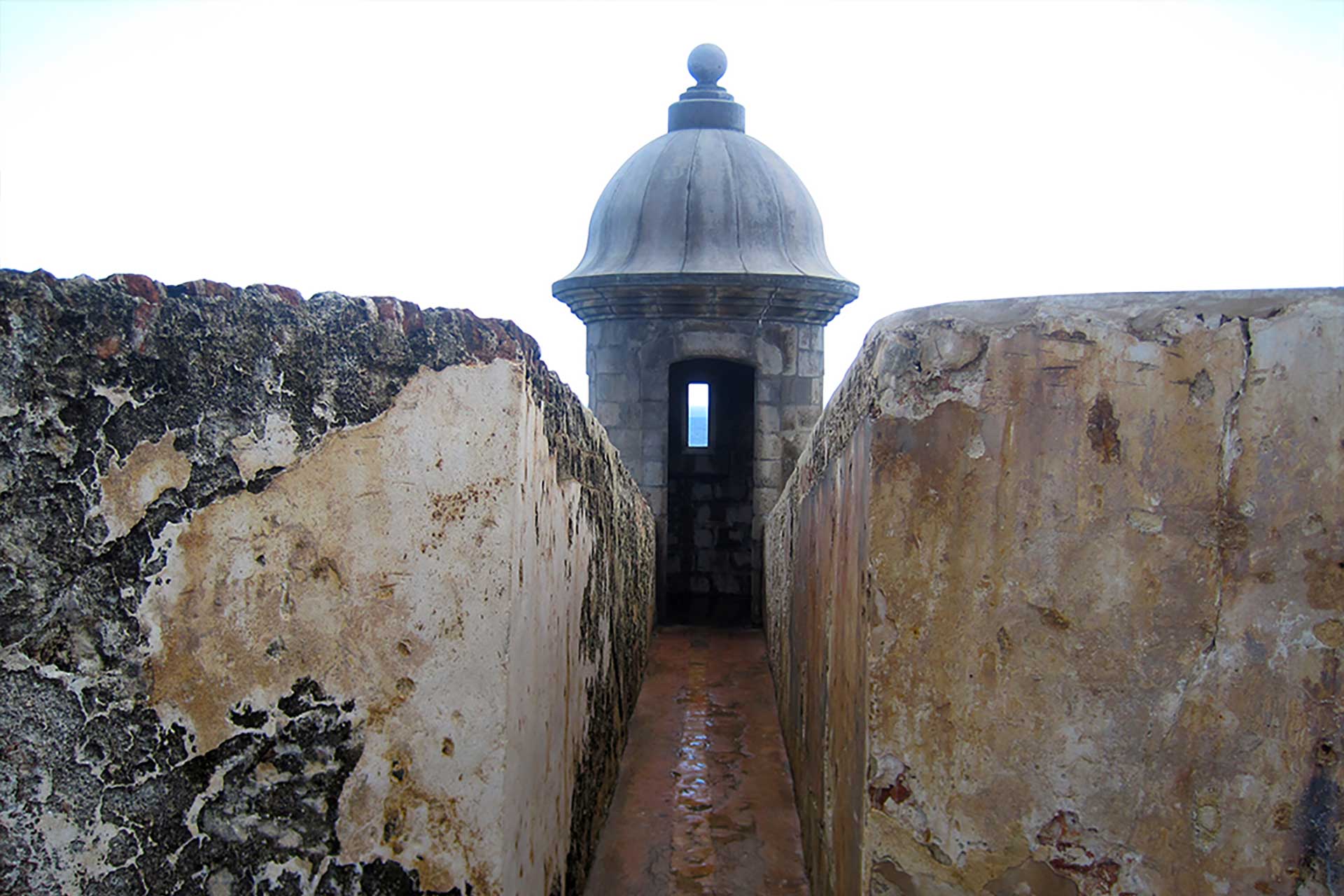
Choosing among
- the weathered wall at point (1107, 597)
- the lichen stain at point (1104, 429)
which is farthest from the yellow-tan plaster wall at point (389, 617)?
the lichen stain at point (1104, 429)

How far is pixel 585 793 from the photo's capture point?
311 cm

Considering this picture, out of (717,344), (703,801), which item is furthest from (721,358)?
(703,801)

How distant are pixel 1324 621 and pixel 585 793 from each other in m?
1.97

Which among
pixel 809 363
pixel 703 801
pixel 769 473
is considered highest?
pixel 809 363

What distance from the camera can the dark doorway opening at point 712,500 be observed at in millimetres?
9523

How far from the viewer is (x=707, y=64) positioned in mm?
9328

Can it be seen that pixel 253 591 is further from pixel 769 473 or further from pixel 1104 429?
pixel 769 473

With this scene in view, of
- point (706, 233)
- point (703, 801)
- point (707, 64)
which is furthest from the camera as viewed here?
point (707, 64)

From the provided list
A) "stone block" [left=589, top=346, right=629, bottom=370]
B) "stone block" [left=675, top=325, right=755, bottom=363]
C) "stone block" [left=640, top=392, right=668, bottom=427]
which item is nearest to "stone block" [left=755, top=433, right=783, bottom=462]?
"stone block" [left=675, top=325, right=755, bottom=363]

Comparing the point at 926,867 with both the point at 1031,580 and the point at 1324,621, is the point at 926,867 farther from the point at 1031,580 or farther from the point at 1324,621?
the point at 1324,621

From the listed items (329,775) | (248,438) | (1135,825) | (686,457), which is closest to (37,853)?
(329,775)

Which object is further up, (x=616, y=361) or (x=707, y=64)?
(x=707, y=64)

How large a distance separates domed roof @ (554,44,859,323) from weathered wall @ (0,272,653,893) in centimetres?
662

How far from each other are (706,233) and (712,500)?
7.90 feet
